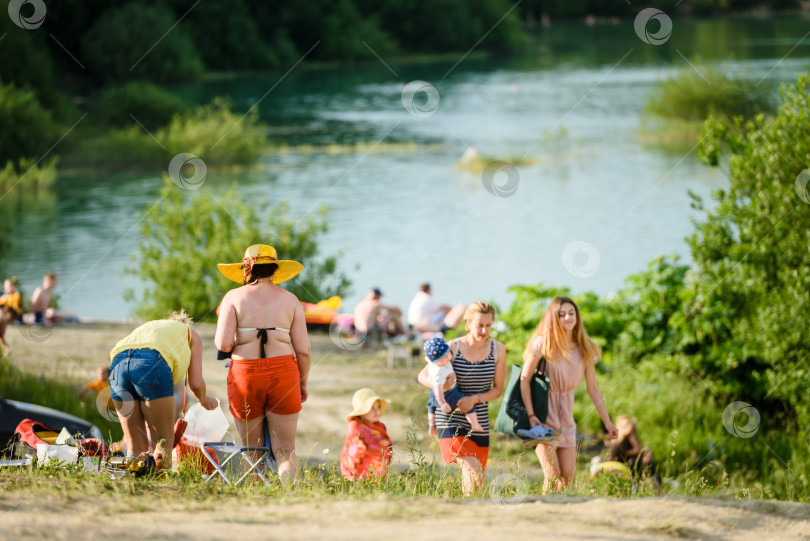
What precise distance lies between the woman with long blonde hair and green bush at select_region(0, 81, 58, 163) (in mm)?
39115

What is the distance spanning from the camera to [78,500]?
527 centimetres

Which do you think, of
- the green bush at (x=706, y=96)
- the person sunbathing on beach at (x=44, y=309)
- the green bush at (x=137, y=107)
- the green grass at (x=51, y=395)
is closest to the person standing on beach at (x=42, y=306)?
the person sunbathing on beach at (x=44, y=309)

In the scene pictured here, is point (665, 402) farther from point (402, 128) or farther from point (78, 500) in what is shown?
point (402, 128)

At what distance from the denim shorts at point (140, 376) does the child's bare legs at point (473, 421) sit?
6.05ft

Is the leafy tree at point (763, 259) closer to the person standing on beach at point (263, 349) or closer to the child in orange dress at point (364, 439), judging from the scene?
the child in orange dress at point (364, 439)

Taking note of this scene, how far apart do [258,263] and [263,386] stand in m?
0.75

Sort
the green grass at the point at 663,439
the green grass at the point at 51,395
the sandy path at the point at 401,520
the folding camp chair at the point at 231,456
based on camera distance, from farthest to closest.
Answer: the green grass at the point at 51,395 < the green grass at the point at 663,439 < the folding camp chair at the point at 231,456 < the sandy path at the point at 401,520

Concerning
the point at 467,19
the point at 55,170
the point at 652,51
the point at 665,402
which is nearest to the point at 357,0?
the point at 467,19

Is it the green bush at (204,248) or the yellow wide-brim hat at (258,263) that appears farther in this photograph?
the green bush at (204,248)

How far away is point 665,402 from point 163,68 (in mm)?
64405

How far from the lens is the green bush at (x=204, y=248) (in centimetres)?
1680

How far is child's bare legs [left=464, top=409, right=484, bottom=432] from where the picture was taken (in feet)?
22.0

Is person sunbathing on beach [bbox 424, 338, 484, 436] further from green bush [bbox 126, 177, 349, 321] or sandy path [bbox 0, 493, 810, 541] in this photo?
green bush [bbox 126, 177, 349, 321]

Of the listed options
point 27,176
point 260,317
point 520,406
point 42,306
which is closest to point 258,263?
point 260,317
